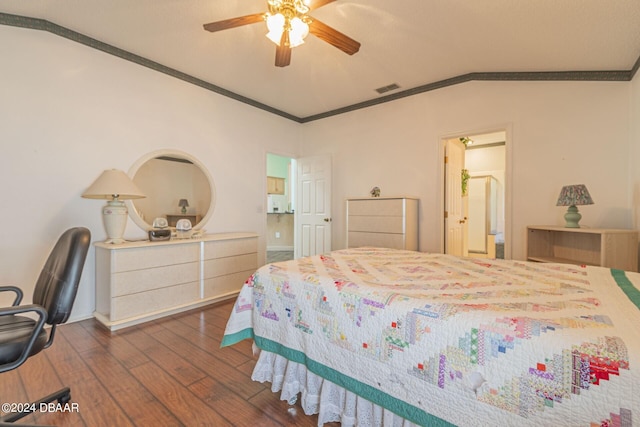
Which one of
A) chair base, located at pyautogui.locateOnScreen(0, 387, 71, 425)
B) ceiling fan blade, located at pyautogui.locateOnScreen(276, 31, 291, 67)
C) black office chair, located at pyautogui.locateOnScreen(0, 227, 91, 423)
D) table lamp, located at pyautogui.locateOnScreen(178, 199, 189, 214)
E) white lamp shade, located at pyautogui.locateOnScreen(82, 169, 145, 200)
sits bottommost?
chair base, located at pyautogui.locateOnScreen(0, 387, 71, 425)

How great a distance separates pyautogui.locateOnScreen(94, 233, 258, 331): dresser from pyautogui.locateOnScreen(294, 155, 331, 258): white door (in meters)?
1.44

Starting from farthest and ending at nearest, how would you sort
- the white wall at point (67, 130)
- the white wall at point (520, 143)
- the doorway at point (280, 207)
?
the doorway at point (280, 207) < the white wall at point (520, 143) < the white wall at point (67, 130)

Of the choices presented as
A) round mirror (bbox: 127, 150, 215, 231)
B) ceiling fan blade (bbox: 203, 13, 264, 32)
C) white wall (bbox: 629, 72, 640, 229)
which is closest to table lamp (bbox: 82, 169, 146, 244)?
round mirror (bbox: 127, 150, 215, 231)

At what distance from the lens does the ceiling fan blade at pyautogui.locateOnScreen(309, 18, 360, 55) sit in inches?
74.5

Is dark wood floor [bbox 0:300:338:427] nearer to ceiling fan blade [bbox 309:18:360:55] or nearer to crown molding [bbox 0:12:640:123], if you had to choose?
ceiling fan blade [bbox 309:18:360:55]

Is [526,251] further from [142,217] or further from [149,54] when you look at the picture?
[149,54]

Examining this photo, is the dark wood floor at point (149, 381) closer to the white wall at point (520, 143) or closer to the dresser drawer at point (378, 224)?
the dresser drawer at point (378, 224)

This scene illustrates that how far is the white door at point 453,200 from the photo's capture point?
3.56m

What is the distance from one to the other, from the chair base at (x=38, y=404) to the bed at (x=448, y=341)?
35.3 inches

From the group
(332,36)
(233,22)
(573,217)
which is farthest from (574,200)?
(233,22)

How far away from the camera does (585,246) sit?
264 centimetres

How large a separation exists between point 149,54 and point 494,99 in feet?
12.7

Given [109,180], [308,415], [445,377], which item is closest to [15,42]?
[109,180]

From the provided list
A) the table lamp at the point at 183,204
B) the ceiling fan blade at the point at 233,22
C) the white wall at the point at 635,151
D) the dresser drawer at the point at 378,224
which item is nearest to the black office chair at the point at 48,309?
the ceiling fan blade at the point at 233,22
